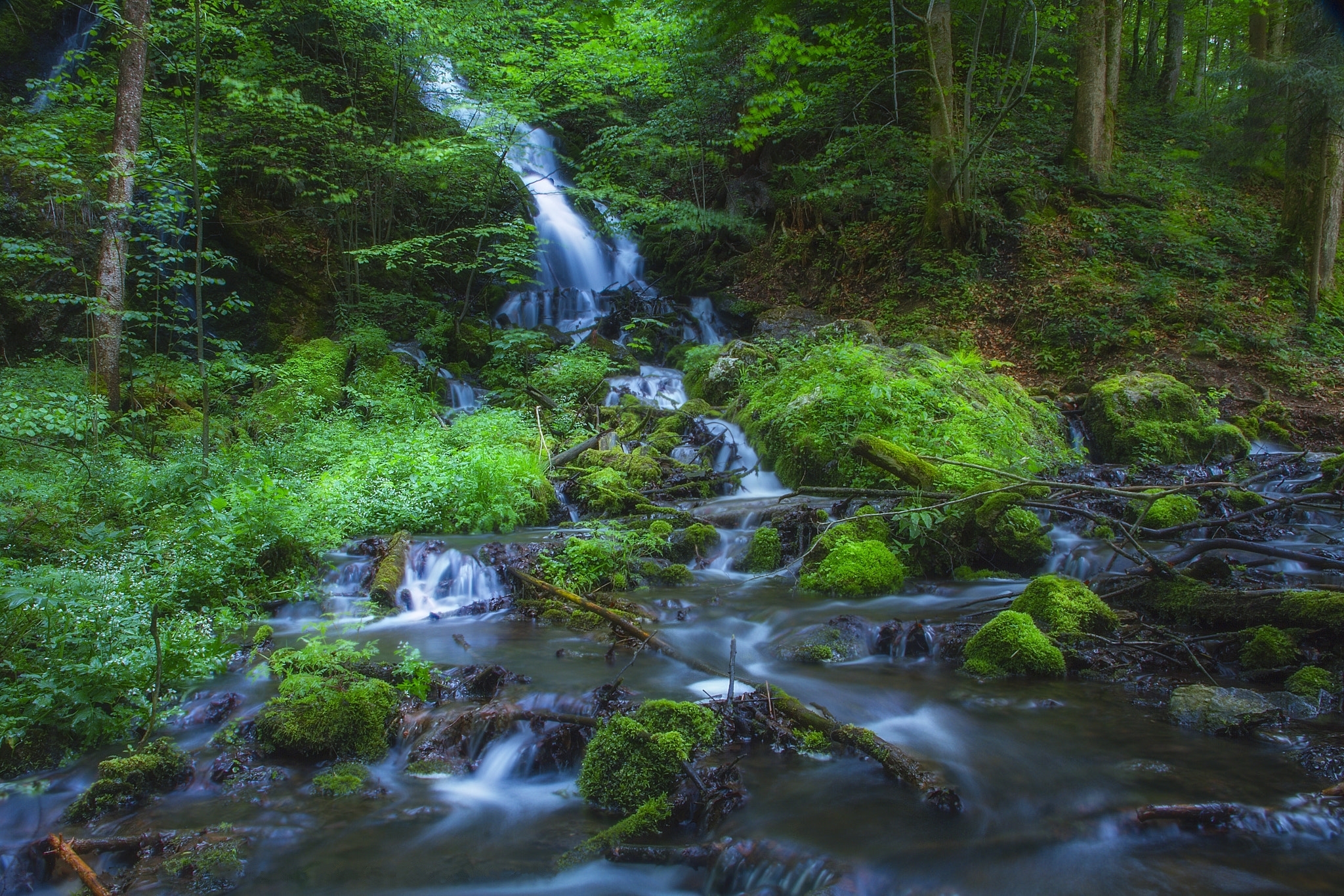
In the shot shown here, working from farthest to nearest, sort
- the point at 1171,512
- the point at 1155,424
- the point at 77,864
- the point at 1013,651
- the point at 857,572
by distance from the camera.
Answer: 1. the point at 1155,424
2. the point at 1171,512
3. the point at 857,572
4. the point at 1013,651
5. the point at 77,864

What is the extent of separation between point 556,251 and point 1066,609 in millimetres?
17121

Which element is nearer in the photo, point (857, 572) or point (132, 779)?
point (132, 779)

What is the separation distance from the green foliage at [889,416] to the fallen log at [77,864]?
6742 millimetres

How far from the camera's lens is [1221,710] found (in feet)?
12.4

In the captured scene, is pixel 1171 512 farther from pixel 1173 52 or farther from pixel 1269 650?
pixel 1173 52

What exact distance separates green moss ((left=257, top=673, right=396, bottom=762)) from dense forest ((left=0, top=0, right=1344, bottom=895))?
28mm

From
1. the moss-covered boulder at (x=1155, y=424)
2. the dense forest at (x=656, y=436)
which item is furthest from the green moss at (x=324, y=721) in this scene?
the moss-covered boulder at (x=1155, y=424)

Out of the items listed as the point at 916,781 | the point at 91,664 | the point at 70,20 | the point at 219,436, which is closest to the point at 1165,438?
the point at 916,781

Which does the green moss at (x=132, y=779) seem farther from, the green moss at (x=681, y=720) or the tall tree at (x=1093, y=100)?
the tall tree at (x=1093, y=100)

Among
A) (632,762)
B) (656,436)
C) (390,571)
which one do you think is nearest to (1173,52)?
(656,436)

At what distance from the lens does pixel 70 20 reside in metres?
17.5

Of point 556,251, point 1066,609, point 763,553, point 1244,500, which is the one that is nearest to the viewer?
point 1066,609

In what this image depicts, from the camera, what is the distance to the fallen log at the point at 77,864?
254 centimetres

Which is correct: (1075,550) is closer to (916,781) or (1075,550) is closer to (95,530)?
(916,781)
